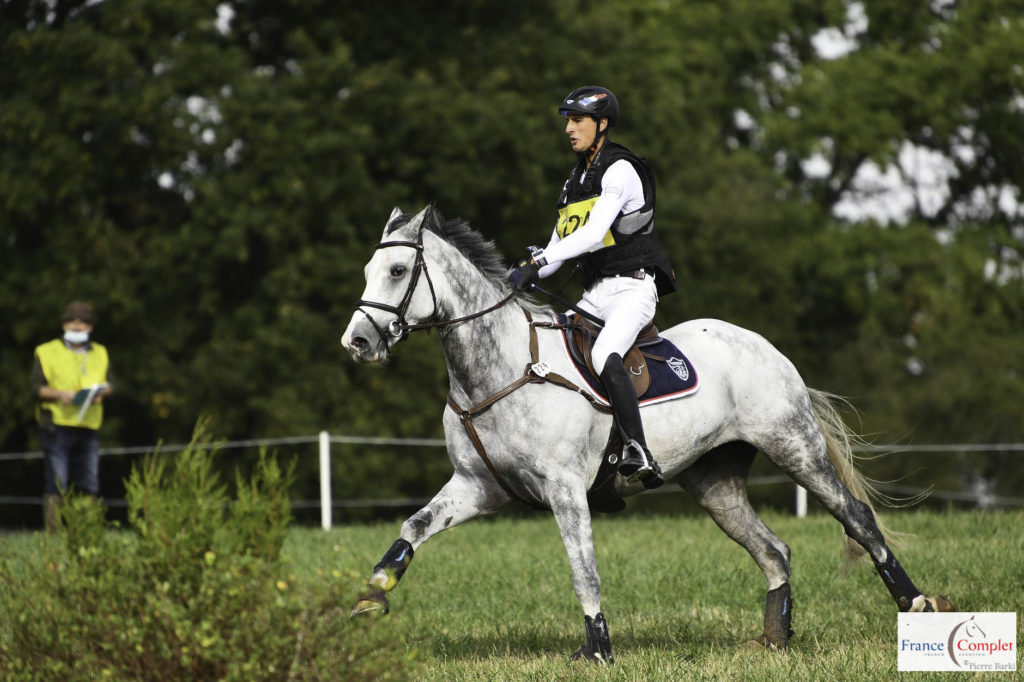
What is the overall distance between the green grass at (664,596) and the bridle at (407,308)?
1.08 m

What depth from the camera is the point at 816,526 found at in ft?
40.9

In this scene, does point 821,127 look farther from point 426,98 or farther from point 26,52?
point 26,52

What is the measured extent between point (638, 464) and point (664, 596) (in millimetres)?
2513

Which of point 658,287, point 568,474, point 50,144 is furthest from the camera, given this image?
point 50,144

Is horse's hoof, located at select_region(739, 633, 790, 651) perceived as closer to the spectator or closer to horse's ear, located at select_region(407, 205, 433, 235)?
horse's ear, located at select_region(407, 205, 433, 235)

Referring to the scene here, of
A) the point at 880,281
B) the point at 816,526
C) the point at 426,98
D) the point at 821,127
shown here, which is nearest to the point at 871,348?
the point at 880,281

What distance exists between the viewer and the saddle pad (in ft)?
22.0

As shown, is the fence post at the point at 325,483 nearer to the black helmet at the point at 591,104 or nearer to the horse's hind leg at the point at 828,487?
the horse's hind leg at the point at 828,487

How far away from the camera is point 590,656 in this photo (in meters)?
6.32

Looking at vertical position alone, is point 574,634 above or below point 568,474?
below

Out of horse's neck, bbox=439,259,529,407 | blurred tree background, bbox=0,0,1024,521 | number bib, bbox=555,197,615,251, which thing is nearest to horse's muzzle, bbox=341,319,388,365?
horse's neck, bbox=439,259,529,407

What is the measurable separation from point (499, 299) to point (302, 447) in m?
14.6

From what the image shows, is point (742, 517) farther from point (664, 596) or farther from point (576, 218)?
point (576, 218)

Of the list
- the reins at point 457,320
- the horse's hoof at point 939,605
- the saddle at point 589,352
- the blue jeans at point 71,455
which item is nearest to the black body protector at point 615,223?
the saddle at point 589,352
